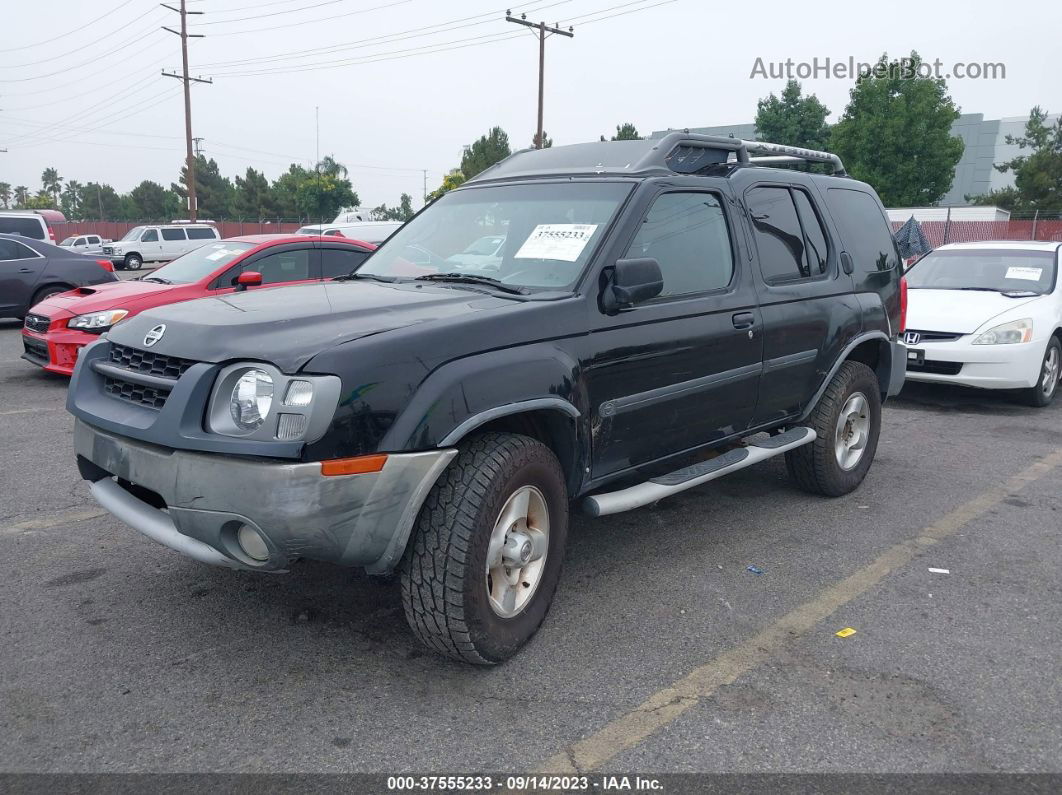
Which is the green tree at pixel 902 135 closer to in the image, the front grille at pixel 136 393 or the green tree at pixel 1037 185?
the green tree at pixel 1037 185

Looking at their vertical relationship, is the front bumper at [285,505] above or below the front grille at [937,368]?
above

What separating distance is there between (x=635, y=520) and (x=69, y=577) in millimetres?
2848

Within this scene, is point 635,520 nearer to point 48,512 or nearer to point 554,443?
point 554,443

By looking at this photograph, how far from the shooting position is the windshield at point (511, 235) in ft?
12.1

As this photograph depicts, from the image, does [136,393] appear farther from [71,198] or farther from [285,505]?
[71,198]

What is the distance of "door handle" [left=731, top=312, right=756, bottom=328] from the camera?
4.16m

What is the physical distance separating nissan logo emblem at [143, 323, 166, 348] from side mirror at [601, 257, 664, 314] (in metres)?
1.69

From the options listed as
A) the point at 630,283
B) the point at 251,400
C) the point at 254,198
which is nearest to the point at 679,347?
the point at 630,283

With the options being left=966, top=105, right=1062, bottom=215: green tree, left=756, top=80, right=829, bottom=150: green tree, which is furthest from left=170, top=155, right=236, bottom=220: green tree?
left=966, top=105, right=1062, bottom=215: green tree

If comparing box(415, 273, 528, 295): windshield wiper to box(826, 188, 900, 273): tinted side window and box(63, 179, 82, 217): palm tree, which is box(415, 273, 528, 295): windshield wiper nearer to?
box(826, 188, 900, 273): tinted side window

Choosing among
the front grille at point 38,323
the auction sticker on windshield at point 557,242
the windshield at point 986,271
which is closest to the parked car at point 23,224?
the front grille at point 38,323

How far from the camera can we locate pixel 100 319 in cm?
793

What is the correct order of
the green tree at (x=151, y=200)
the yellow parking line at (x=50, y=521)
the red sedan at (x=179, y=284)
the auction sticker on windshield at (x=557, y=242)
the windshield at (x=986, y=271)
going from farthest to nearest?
the green tree at (x=151, y=200), the windshield at (x=986, y=271), the red sedan at (x=179, y=284), the yellow parking line at (x=50, y=521), the auction sticker on windshield at (x=557, y=242)

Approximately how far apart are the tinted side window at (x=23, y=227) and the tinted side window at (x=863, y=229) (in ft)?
52.0
